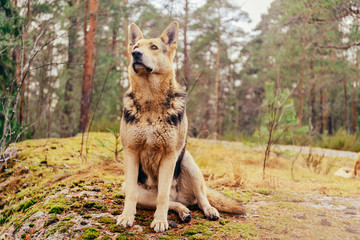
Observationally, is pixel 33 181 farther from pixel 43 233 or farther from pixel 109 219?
pixel 109 219

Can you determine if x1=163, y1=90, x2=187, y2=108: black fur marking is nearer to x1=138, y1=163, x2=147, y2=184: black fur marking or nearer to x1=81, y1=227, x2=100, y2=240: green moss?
x1=138, y1=163, x2=147, y2=184: black fur marking

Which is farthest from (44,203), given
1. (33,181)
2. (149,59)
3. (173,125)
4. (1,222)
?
(149,59)

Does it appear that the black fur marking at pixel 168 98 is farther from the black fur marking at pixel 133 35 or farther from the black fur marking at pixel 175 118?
the black fur marking at pixel 133 35

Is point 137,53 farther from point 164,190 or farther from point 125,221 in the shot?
point 125,221

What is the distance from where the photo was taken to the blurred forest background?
237 inches

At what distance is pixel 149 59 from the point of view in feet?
8.81

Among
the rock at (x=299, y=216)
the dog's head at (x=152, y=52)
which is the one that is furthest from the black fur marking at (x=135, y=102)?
the rock at (x=299, y=216)

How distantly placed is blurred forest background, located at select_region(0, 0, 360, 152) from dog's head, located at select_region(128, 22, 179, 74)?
3.77 feet

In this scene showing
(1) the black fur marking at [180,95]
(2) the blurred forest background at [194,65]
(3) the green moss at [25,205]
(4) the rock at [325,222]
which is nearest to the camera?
(1) the black fur marking at [180,95]

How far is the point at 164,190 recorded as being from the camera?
102 inches

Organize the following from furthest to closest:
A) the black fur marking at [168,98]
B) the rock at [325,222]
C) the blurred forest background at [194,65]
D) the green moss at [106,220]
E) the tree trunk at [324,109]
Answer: the tree trunk at [324,109] → the blurred forest background at [194,65] → the rock at [325,222] → the black fur marking at [168,98] → the green moss at [106,220]

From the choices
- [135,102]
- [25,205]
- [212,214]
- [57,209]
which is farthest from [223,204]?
[25,205]

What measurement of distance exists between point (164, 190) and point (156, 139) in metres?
0.50

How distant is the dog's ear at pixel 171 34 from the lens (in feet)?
9.83
